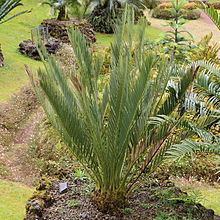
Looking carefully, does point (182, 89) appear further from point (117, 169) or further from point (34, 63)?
point (34, 63)

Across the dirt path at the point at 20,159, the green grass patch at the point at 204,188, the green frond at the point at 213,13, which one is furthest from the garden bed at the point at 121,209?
the green frond at the point at 213,13

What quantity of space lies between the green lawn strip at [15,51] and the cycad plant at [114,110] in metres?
5.99

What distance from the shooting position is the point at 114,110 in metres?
3.62

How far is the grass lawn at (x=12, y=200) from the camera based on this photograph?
4.60m

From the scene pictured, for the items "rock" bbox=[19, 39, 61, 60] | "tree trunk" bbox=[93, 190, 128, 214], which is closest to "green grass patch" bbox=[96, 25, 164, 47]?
"rock" bbox=[19, 39, 61, 60]

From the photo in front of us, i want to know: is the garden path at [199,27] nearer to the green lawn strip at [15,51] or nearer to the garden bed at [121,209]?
the green lawn strip at [15,51]

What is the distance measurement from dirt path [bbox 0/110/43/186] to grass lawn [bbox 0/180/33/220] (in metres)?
0.61

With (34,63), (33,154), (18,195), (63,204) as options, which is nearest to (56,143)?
(33,154)

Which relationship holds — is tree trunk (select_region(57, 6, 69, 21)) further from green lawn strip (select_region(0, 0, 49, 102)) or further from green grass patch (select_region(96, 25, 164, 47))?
green grass patch (select_region(96, 25, 164, 47))

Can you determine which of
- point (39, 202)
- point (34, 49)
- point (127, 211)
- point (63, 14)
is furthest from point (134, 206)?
point (63, 14)

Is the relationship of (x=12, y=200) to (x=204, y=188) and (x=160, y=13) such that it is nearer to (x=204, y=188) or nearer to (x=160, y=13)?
(x=204, y=188)

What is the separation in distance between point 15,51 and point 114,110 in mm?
11213

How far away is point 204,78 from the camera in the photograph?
199 inches

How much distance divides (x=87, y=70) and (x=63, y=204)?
1.51 m
